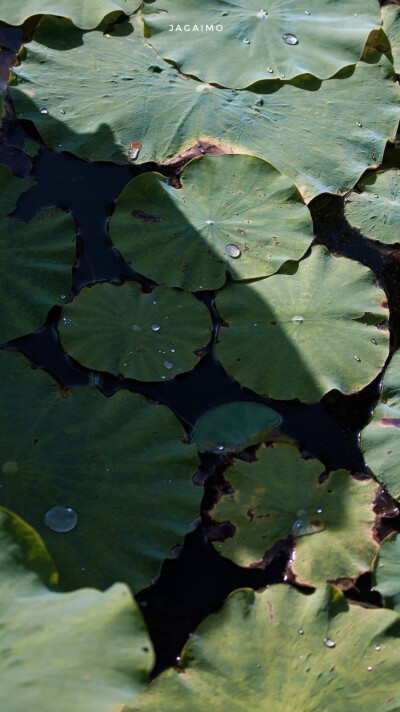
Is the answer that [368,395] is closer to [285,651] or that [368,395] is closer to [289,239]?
[289,239]

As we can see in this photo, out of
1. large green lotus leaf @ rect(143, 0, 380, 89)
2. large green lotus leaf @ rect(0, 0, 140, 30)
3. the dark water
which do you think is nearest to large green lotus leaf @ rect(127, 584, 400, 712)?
the dark water

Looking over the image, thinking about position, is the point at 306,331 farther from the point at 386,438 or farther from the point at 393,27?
the point at 393,27

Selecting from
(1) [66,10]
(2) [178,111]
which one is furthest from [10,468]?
(1) [66,10]

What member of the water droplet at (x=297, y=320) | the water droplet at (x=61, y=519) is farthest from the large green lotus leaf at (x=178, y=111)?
the water droplet at (x=61, y=519)

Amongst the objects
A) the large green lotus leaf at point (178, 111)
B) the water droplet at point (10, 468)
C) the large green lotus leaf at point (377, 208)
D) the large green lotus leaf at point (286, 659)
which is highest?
the large green lotus leaf at point (178, 111)

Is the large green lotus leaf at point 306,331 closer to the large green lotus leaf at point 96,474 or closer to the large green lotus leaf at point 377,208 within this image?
the large green lotus leaf at point 377,208
